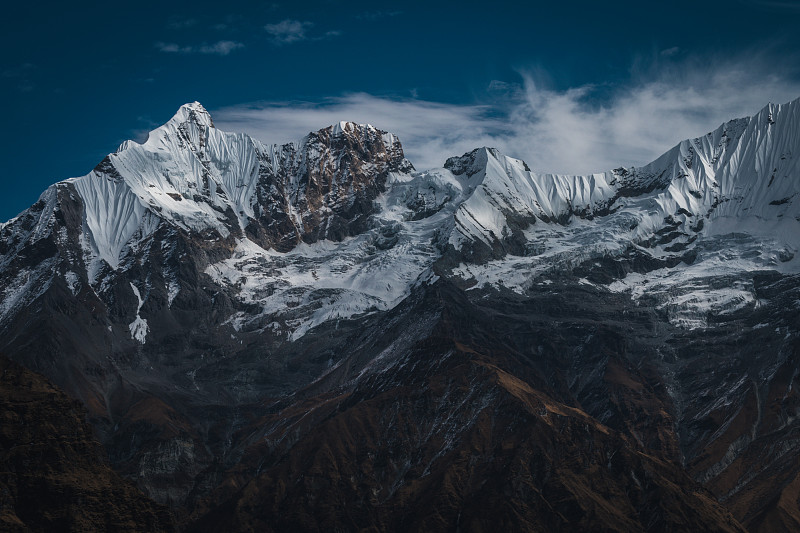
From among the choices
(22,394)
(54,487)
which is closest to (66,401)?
(22,394)

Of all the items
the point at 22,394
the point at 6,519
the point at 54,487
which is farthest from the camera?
the point at 22,394

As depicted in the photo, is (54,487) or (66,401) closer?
(54,487)

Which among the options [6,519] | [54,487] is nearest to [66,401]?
[54,487]

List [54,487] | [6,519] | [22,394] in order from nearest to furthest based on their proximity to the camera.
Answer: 1. [6,519]
2. [54,487]
3. [22,394]

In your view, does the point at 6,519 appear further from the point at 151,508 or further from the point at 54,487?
the point at 151,508

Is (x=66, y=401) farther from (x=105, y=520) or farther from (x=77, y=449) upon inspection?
(x=105, y=520)

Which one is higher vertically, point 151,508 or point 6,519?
point 6,519
